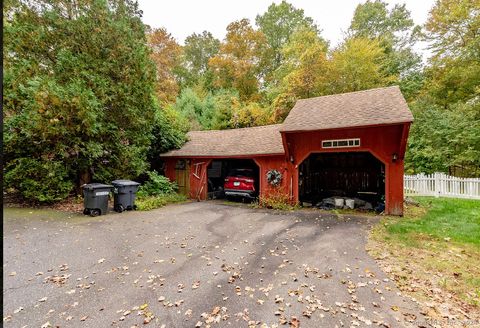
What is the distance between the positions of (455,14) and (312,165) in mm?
12408

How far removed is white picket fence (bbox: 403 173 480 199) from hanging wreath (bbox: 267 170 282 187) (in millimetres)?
7879

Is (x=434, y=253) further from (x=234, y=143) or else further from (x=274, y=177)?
(x=234, y=143)

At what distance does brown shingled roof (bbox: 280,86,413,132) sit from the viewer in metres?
8.58

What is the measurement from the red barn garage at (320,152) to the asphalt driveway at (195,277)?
3.08 m

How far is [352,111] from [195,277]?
8.31m

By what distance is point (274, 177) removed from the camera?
433 inches

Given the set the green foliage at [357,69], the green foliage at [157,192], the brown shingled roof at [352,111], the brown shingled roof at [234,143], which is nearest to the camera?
the brown shingled roof at [352,111]

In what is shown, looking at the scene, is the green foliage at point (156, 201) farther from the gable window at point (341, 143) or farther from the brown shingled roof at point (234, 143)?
the gable window at point (341, 143)

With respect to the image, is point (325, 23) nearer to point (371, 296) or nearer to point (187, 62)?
point (187, 62)

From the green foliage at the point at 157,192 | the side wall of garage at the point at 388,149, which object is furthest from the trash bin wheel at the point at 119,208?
the side wall of garage at the point at 388,149

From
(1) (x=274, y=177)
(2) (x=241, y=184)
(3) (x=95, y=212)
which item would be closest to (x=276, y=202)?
(1) (x=274, y=177)

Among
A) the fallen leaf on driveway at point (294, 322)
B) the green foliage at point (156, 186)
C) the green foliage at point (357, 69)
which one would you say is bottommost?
the fallen leaf on driveway at point (294, 322)

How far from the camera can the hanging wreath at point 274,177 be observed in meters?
10.9

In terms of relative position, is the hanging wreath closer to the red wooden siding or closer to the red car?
the red wooden siding
